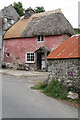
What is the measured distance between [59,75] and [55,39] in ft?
33.9

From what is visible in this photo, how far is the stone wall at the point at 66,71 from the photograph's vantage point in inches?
218

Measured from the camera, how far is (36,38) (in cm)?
1681

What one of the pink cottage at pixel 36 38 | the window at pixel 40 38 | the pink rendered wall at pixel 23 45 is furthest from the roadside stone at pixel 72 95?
the window at pixel 40 38

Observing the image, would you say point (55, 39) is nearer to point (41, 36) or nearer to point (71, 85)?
point (41, 36)

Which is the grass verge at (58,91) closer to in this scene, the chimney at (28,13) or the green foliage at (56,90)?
the green foliage at (56,90)

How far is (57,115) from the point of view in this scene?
384 cm

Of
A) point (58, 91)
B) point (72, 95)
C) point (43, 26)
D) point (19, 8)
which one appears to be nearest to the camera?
point (72, 95)

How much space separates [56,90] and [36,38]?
1183 cm

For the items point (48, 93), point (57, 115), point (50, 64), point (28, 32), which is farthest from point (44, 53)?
point (57, 115)

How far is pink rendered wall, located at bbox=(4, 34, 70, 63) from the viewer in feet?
52.7

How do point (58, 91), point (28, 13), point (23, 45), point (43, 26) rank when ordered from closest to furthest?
point (58, 91) < point (43, 26) < point (23, 45) < point (28, 13)

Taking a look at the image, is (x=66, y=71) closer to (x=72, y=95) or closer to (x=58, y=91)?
(x=58, y=91)

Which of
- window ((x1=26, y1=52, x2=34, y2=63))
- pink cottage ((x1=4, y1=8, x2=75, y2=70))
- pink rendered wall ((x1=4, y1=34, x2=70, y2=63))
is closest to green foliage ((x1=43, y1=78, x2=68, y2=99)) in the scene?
pink cottage ((x1=4, y1=8, x2=75, y2=70))

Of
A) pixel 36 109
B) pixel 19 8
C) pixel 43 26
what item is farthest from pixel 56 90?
pixel 19 8
